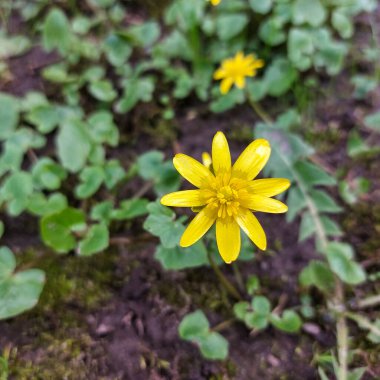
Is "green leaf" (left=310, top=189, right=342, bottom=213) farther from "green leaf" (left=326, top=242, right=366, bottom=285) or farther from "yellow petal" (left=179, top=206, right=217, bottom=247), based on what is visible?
"yellow petal" (left=179, top=206, right=217, bottom=247)

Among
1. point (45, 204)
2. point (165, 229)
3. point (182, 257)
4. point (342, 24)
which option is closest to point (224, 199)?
point (165, 229)

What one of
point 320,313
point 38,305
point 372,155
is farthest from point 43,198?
point 372,155

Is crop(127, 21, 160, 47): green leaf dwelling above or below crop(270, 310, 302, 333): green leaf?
above

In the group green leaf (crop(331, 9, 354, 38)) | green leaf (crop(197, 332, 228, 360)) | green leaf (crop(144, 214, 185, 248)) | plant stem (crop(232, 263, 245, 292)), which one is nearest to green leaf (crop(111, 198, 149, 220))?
green leaf (crop(144, 214, 185, 248))

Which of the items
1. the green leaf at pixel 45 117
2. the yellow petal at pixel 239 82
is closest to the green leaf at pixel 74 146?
the green leaf at pixel 45 117

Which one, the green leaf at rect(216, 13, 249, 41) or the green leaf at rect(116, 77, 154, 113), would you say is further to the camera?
the green leaf at rect(216, 13, 249, 41)

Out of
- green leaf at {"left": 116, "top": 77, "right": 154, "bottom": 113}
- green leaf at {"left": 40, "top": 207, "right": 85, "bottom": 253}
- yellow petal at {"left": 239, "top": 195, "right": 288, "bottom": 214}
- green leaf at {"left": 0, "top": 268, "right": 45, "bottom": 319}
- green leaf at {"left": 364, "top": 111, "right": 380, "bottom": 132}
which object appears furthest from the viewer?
green leaf at {"left": 116, "top": 77, "right": 154, "bottom": 113}
